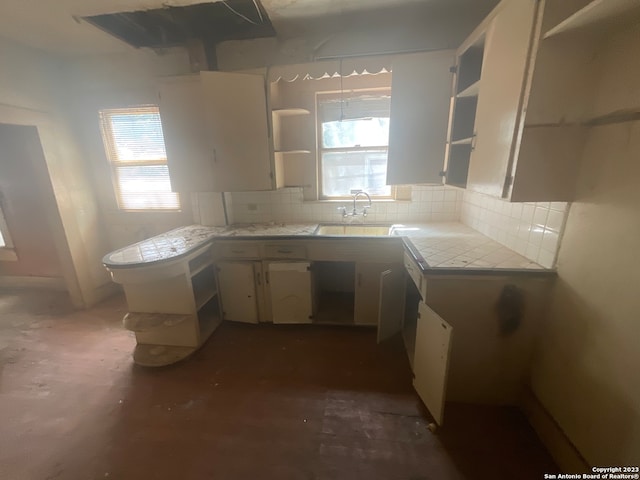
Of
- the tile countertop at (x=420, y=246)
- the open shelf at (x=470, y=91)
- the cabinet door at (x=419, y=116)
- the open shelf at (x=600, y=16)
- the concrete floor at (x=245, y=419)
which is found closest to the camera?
the open shelf at (x=600, y=16)

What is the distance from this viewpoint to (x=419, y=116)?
2.11 metres

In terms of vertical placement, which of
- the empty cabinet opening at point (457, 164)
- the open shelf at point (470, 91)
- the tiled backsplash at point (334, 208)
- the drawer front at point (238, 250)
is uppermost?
the open shelf at point (470, 91)

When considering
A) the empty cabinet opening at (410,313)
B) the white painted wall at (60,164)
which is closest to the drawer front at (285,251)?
the empty cabinet opening at (410,313)

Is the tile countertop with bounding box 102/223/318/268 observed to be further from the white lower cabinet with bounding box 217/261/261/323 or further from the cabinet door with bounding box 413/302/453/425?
the cabinet door with bounding box 413/302/453/425

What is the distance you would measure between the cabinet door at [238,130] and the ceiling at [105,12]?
1.72 feet

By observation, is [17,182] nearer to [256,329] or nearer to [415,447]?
[256,329]

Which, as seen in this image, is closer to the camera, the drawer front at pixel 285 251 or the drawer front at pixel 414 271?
the drawer front at pixel 414 271

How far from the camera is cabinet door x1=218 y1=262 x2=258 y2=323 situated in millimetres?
2402

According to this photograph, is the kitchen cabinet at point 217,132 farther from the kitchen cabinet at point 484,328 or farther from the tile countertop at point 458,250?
the kitchen cabinet at point 484,328

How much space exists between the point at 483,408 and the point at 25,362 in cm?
352

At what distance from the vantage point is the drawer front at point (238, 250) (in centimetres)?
237

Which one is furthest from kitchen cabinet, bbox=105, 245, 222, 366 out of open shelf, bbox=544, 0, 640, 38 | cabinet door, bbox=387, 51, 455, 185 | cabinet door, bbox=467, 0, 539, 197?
open shelf, bbox=544, 0, 640, 38

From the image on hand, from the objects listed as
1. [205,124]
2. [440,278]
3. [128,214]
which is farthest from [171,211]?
[440,278]

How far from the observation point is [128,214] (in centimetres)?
315
